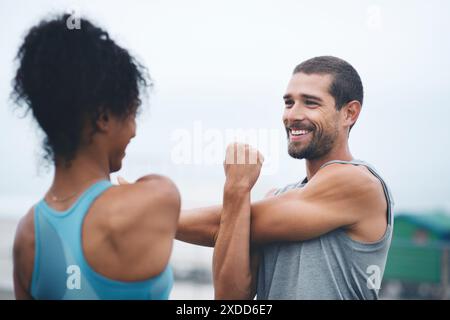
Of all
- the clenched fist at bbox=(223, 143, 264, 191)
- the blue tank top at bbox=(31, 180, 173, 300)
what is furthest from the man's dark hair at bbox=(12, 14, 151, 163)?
the clenched fist at bbox=(223, 143, 264, 191)

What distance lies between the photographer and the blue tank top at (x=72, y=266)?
4.45 feet

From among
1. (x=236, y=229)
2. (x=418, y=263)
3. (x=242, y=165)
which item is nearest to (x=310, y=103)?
(x=242, y=165)

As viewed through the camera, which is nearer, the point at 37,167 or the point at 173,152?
the point at 37,167

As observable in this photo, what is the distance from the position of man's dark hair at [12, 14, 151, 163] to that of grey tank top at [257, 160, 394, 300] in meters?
0.69

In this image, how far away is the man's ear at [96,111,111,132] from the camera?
1.43m

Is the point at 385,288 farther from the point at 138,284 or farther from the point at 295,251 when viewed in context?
the point at 138,284

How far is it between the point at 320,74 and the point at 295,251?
1.82 ft

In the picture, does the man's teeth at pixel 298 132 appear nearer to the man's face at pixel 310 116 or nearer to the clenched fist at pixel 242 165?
the man's face at pixel 310 116

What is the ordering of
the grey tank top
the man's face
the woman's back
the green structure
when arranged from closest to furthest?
the woman's back < the grey tank top < the man's face < the green structure

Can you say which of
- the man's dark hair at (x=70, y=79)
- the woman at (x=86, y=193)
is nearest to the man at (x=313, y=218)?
the woman at (x=86, y=193)

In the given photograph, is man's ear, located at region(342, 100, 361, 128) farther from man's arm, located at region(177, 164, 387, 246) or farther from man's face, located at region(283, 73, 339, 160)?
man's arm, located at region(177, 164, 387, 246)

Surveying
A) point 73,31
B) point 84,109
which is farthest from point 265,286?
point 73,31

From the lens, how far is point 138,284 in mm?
1354

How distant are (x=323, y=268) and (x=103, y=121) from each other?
778 mm
